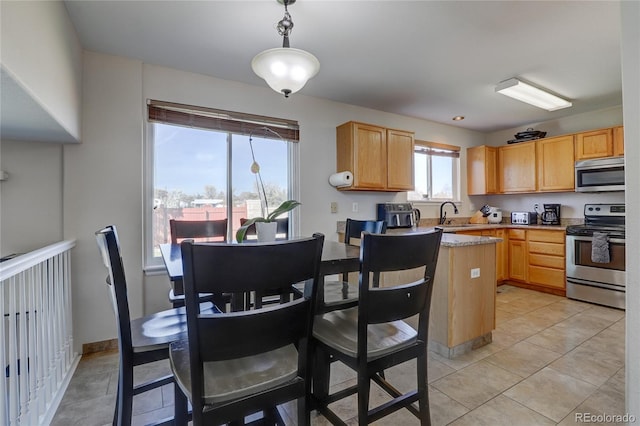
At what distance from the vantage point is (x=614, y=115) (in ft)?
12.5

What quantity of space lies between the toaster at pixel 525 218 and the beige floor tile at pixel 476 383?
10.2ft

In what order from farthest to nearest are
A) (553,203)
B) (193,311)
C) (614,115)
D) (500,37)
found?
(553,203) → (614,115) → (500,37) → (193,311)

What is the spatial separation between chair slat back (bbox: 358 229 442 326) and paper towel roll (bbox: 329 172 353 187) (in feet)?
6.84

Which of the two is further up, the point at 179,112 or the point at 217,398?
the point at 179,112

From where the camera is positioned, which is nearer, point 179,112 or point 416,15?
point 416,15

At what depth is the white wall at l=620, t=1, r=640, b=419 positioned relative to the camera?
3.51 ft

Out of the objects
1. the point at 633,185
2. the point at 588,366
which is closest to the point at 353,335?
the point at 633,185

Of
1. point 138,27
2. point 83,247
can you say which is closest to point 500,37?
point 138,27

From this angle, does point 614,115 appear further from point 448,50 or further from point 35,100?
point 35,100

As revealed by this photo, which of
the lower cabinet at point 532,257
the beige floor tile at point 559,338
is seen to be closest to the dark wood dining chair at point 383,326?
the beige floor tile at point 559,338

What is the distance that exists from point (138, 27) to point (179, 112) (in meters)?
0.74

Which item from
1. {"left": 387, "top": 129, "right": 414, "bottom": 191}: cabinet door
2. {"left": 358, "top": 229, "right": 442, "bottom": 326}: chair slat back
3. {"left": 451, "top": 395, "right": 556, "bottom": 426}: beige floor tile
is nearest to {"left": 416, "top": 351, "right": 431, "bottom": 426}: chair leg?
{"left": 358, "top": 229, "right": 442, "bottom": 326}: chair slat back

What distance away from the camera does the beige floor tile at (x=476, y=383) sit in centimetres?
180

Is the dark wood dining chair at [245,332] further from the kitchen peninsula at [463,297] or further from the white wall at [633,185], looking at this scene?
the kitchen peninsula at [463,297]
